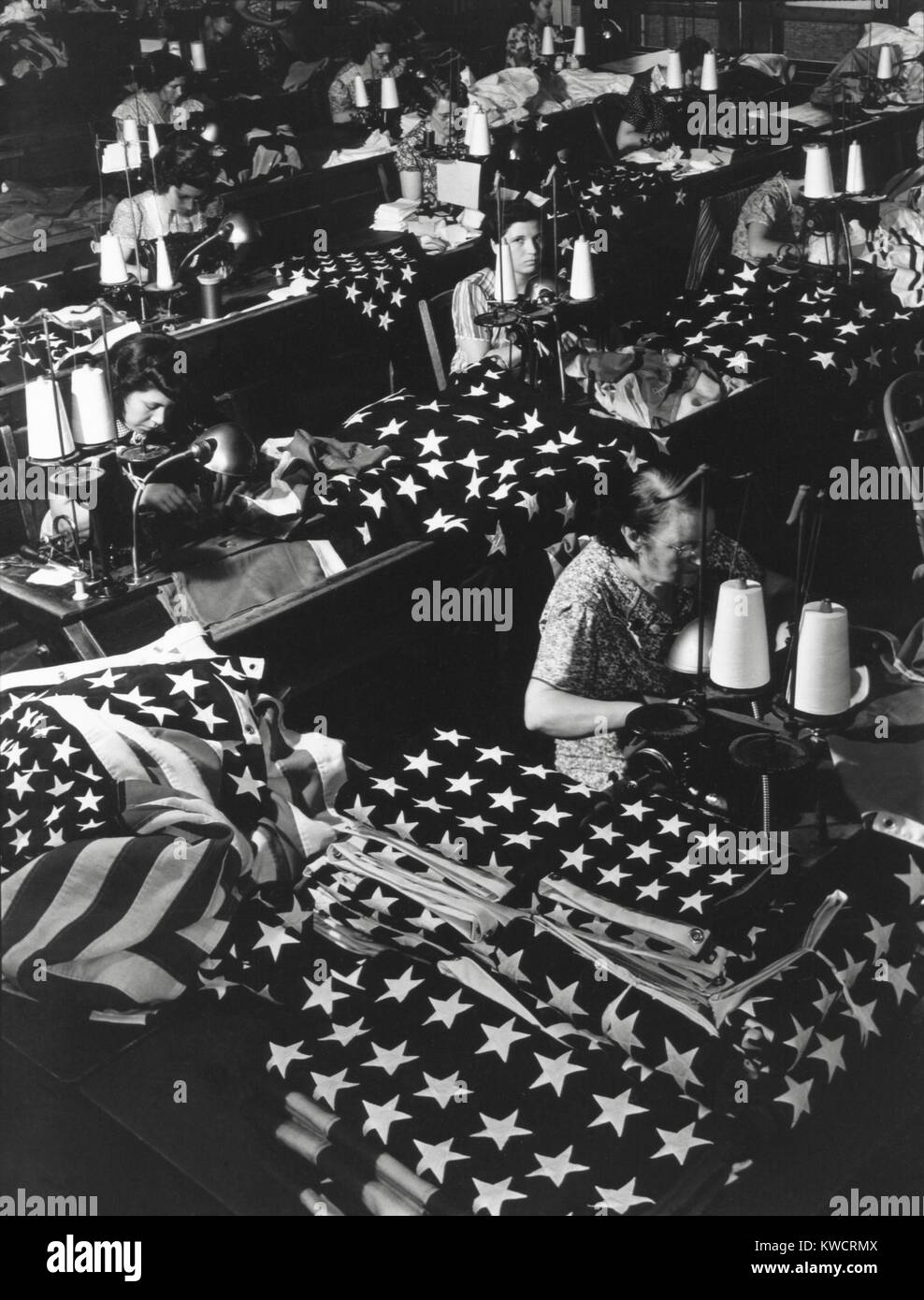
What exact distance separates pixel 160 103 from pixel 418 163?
2753 mm

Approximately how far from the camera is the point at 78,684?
348 cm

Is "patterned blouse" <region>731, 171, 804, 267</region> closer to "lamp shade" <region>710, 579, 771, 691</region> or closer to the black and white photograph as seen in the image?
the black and white photograph

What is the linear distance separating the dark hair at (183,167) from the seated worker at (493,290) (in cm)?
142

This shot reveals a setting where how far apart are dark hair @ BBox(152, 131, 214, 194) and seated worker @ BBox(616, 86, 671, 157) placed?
8.41ft

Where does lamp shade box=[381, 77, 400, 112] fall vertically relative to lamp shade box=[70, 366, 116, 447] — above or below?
above

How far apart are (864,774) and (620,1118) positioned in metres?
1.12

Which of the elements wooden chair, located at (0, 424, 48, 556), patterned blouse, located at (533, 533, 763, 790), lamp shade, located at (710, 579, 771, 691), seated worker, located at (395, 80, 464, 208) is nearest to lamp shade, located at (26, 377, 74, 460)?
wooden chair, located at (0, 424, 48, 556)

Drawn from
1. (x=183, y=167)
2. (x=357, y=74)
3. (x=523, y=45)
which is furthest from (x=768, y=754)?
(x=523, y=45)

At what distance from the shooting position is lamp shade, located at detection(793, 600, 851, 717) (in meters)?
2.94

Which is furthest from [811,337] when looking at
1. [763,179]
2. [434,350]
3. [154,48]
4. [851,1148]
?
[154,48]

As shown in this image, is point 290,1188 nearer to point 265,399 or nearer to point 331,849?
point 331,849

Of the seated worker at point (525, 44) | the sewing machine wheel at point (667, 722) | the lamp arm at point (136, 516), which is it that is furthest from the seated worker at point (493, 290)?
the seated worker at point (525, 44)

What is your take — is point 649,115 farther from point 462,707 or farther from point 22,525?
point 22,525

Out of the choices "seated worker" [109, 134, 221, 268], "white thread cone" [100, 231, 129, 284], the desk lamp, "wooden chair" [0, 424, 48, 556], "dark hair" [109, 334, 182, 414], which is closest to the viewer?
"wooden chair" [0, 424, 48, 556]
